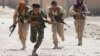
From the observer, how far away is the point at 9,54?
1465cm

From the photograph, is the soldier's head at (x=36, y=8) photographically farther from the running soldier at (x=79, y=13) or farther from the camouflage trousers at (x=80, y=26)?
the camouflage trousers at (x=80, y=26)

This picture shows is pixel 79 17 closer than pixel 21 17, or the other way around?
pixel 21 17

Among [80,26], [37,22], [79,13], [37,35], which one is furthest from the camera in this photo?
[80,26]

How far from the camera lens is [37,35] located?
583 inches

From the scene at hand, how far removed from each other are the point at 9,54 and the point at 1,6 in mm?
28905

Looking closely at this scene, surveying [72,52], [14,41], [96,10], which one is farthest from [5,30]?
[96,10]

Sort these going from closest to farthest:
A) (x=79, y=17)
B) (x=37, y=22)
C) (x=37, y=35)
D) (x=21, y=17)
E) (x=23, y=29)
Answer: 1. (x=37, y=22)
2. (x=37, y=35)
3. (x=21, y=17)
4. (x=23, y=29)
5. (x=79, y=17)

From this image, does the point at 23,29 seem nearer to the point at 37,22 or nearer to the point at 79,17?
the point at 37,22

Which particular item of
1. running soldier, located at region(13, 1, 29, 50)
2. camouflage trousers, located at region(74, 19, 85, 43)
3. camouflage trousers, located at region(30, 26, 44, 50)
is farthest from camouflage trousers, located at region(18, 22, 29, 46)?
camouflage trousers, located at region(74, 19, 85, 43)

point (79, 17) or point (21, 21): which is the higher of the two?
point (21, 21)

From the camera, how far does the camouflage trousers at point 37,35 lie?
14.3m

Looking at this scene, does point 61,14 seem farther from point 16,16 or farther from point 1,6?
point 1,6

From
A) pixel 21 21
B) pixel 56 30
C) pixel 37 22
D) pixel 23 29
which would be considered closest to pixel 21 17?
pixel 21 21

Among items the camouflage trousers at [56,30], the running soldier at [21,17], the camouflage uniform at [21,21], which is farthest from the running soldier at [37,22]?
the camouflage trousers at [56,30]
